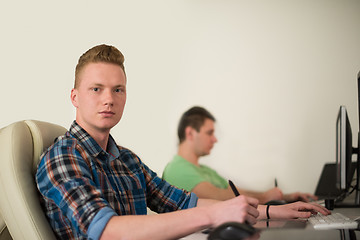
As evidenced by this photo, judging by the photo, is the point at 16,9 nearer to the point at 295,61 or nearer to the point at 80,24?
the point at 80,24

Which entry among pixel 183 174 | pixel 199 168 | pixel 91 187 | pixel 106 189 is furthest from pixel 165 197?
pixel 199 168

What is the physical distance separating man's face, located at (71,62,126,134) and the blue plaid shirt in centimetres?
5

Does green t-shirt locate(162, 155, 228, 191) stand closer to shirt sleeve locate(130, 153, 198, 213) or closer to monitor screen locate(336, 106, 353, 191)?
monitor screen locate(336, 106, 353, 191)

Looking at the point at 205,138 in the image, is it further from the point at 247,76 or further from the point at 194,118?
the point at 247,76

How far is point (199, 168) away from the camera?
3121 millimetres

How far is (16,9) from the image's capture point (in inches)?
127

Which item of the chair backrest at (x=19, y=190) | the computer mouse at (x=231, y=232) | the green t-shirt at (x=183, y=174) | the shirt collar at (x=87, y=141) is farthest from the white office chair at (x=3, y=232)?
the green t-shirt at (x=183, y=174)

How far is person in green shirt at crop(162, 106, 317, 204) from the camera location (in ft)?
9.46

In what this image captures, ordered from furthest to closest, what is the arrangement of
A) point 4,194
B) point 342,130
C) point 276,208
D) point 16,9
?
point 16,9, point 342,130, point 276,208, point 4,194

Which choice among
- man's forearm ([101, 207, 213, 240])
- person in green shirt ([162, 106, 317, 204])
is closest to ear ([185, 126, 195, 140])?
person in green shirt ([162, 106, 317, 204])

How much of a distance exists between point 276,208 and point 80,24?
2504 millimetres

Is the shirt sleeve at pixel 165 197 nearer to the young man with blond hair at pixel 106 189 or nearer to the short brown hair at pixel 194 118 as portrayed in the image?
the young man with blond hair at pixel 106 189

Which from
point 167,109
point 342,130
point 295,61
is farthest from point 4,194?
point 295,61

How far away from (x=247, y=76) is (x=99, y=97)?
8.07ft
